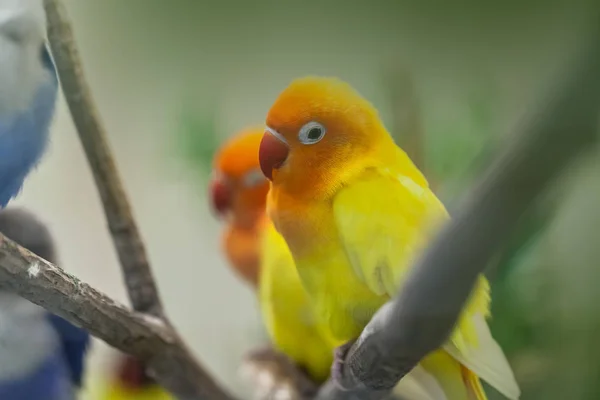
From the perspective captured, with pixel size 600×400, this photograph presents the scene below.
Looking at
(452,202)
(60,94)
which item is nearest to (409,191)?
(452,202)

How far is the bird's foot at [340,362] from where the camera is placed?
0.41 m

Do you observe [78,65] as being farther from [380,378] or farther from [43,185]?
[380,378]

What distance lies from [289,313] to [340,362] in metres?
0.12

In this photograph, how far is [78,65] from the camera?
0.42m

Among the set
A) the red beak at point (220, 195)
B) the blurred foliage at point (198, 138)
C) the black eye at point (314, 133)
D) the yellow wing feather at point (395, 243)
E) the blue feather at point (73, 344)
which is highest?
the black eye at point (314, 133)

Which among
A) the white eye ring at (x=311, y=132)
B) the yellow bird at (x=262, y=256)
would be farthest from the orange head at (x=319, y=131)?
the yellow bird at (x=262, y=256)

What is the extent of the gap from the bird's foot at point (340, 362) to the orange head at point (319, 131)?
12 cm

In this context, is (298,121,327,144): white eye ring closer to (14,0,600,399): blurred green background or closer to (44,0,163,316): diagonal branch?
(14,0,600,399): blurred green background

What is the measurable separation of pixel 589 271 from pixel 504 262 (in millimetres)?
53

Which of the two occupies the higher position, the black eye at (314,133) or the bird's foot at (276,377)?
the black eye at (314,133)

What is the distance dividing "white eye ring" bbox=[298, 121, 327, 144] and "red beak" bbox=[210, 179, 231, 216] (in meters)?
0.26

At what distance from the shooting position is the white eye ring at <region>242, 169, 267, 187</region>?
541 millimetres

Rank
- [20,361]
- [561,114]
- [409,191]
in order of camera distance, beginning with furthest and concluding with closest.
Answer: [20,361] → [409,191] → [561,114]

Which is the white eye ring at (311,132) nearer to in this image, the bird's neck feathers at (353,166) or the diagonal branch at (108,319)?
the bird's neck feathers at (353,166)
